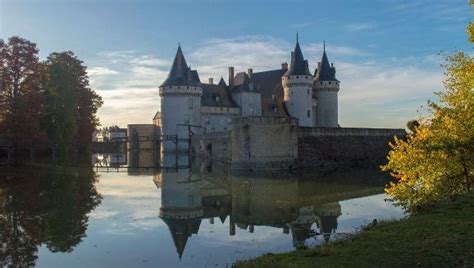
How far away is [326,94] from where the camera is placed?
47062mm

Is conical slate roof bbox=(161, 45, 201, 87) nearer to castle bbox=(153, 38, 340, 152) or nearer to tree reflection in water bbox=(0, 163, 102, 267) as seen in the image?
castle bbox=(153, 38, 340, 152)

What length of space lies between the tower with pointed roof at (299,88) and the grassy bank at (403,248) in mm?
34957

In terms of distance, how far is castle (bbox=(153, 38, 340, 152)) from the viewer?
4309 cm

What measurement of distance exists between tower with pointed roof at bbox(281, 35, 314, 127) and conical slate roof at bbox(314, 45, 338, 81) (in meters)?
3.57

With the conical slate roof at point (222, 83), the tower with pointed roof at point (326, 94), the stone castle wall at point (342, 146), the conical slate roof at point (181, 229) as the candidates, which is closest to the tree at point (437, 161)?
the conical slate roof at point (181, 229)

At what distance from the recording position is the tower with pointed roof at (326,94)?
154 feet

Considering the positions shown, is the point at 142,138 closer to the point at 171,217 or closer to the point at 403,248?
the point at 171,217

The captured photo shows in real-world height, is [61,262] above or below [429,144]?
below

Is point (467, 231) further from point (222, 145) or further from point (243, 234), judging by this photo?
point (222, 145)

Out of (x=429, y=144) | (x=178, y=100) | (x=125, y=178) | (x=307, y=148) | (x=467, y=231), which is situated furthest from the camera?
(x=178, y=100)

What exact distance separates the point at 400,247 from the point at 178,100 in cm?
3716

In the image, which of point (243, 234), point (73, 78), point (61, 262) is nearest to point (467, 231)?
point (243, 234)

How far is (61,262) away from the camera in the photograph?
860cm

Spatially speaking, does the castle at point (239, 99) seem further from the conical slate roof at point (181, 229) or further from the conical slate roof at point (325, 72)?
the conical slate roof at point (181, 229)
